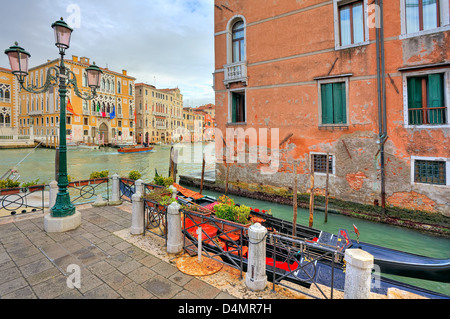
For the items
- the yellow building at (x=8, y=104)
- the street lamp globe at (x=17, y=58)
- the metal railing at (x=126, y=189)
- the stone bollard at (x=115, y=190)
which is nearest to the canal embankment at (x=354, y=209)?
the metal railing at (x=126, y=189)

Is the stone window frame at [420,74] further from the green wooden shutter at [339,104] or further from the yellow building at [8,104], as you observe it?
the yellow building at [8,104]

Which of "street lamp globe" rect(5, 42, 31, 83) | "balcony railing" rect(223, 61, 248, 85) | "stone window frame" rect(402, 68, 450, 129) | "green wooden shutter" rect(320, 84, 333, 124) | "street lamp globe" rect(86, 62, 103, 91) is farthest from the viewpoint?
"balcony railing" rect(223, 61, 248, 85)

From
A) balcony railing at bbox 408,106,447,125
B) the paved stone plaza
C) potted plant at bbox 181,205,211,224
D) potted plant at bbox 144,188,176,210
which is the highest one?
balcony railing at bbox 408,106,447,125

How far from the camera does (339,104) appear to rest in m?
10.4

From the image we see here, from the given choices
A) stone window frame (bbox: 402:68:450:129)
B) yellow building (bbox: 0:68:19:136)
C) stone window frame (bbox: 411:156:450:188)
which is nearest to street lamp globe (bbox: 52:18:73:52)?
stone window frame (bbox: 402:68:450:129)

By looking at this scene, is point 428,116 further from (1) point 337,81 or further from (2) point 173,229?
(2) point 173,229

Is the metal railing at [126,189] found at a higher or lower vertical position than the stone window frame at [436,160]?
lower

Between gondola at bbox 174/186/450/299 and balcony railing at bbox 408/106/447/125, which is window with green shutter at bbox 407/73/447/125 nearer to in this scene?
balcony railing at bbox 408/106/447/125

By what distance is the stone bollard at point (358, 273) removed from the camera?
8.29 ft

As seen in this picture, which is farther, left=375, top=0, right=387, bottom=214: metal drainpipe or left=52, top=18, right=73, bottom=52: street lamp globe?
left=375, top=0, right=387, bottom=214: metal drainpipe

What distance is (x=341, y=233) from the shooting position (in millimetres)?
6539

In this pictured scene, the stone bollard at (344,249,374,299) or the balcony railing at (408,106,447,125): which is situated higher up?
the balcony railing at (408,106,447,125)

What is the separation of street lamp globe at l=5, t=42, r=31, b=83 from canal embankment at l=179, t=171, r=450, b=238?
10550 mm

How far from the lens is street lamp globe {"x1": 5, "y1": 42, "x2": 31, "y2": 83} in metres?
4.80
